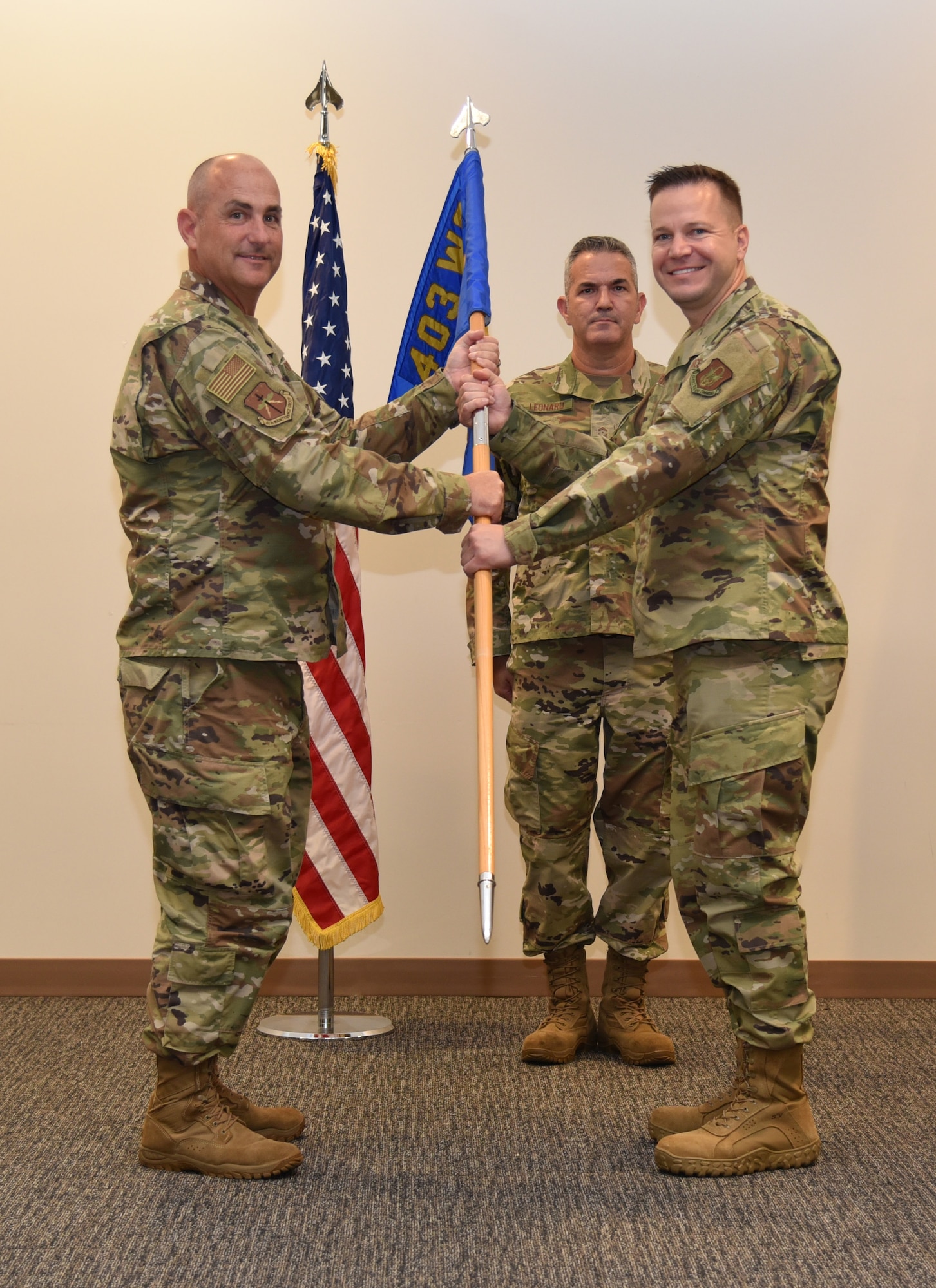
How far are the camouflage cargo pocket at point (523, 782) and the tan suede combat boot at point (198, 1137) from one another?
1.11 meters

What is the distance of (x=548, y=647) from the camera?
10.2 ft

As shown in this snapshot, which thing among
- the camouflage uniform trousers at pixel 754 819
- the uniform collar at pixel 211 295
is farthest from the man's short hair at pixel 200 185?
the camouflage uniform trousers at pixel 754 819

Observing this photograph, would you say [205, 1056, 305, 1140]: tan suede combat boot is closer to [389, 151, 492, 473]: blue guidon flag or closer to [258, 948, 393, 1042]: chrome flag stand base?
[258, 948, 393, 1042]: chrome flag stand base

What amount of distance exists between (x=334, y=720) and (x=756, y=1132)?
158 cm

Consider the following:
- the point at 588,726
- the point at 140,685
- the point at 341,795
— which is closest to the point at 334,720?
the point at 341,795

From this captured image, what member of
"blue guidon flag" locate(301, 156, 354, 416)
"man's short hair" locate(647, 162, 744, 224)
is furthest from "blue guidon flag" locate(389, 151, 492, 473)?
"man's short hair" locate(647, 162, 744, 224)

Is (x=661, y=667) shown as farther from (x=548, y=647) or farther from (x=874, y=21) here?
(x=874, y=21)

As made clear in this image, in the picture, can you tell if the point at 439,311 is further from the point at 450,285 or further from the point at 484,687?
the point at 484,687

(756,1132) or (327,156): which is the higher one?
(327,156)

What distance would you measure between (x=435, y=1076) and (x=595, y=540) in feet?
4.53

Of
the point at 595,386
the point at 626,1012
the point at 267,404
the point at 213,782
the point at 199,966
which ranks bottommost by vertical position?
the point at 626,1012

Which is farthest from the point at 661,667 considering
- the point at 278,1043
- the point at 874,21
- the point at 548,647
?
the point at 874,21

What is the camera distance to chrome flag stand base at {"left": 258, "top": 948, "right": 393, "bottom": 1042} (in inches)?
129

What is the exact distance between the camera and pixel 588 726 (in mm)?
3090
